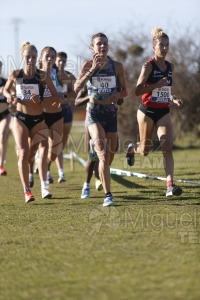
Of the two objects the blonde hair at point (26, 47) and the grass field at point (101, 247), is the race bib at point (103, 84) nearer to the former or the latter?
the blonde hair at point (26, 47)

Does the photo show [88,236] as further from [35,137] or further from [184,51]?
[184,51]

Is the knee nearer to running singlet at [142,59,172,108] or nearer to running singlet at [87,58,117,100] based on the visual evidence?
running singlet at [87,58,117,100]


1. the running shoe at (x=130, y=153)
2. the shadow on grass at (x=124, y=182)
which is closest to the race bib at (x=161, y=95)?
→ the running shoe at (x=130, y=153)

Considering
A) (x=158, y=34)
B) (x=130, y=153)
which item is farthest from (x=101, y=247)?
(x=130, y=153)

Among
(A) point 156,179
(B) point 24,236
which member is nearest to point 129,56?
(A) point 156,179

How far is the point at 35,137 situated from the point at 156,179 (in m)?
2.41

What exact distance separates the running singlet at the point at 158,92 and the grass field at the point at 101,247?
50.0 inches

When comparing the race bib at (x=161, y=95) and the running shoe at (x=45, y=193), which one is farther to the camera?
the running shoe at (x=45, y=193)

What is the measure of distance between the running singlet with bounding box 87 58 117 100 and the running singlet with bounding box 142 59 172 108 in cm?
61

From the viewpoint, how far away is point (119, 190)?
33.3 ft


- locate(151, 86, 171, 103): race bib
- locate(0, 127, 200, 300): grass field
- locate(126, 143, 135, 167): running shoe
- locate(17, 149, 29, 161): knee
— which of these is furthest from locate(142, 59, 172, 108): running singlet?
locate(17, 149, 29, 161): knee

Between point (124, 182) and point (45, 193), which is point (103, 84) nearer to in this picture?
point (45, 193)

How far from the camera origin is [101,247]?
18.6 ft

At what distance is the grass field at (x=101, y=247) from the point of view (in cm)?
441
